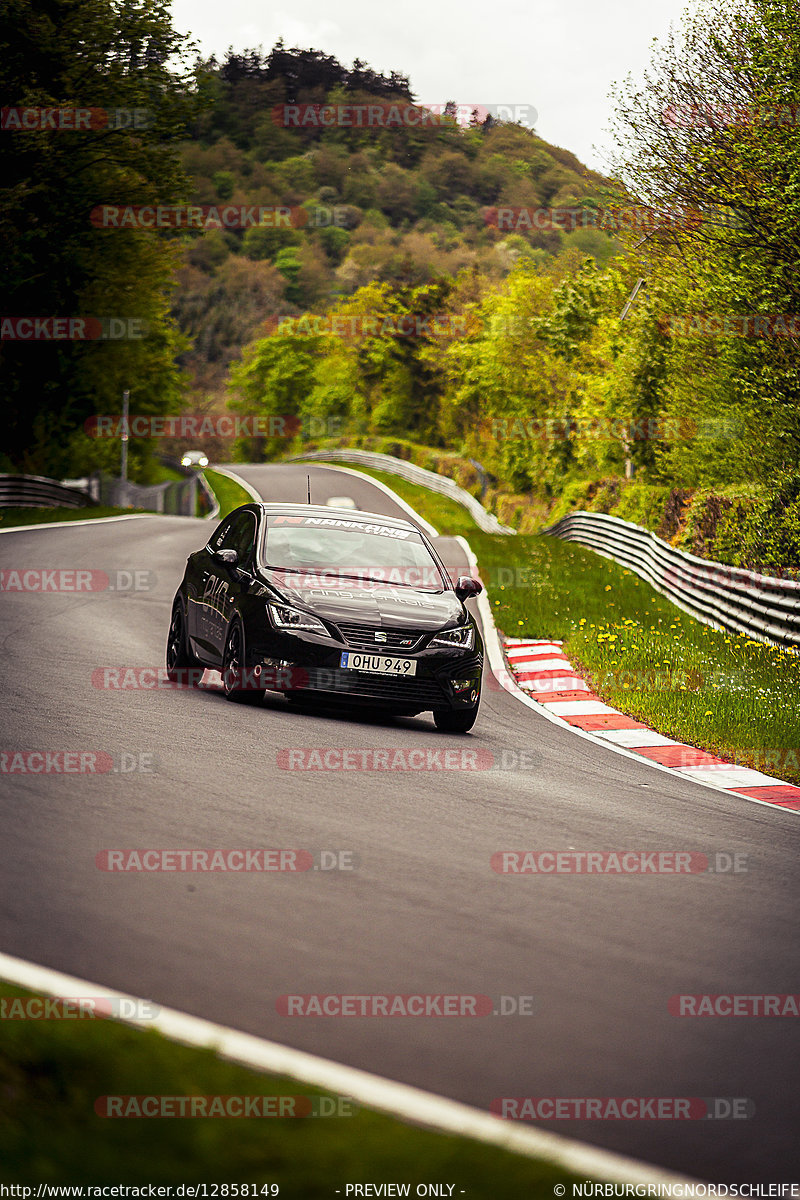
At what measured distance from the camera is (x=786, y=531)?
75.7ft

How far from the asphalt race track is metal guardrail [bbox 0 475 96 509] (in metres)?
26.4

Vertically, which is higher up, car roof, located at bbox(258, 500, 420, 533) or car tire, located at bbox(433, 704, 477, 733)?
car roof, located at bbox(258, 500, 420, 533)

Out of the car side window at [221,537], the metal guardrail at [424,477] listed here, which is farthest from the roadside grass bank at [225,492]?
the car side window at [221,537]

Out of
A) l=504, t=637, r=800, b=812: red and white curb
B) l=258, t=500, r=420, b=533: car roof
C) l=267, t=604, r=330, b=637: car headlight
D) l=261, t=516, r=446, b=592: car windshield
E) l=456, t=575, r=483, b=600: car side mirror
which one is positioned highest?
l=258, t=500, r=420, b=533: car roof

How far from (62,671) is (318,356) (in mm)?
124848

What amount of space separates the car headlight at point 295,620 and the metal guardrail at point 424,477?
41.7m

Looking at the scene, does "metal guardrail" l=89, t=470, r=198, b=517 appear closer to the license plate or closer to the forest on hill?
the license plate

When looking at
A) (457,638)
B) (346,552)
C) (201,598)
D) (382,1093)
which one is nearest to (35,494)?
(201,598)

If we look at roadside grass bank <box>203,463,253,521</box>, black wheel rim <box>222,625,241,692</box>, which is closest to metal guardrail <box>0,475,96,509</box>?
roadside grass bank <box>203,463,253,521</box>

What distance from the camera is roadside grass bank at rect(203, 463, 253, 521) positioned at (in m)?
64.8

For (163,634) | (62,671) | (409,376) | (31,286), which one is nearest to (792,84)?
(163,634)

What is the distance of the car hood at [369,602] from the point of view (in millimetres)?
10484

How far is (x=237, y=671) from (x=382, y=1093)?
7126 millimetres

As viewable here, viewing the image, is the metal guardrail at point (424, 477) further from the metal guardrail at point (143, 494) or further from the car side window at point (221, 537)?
the car side window at point (221, 537)
